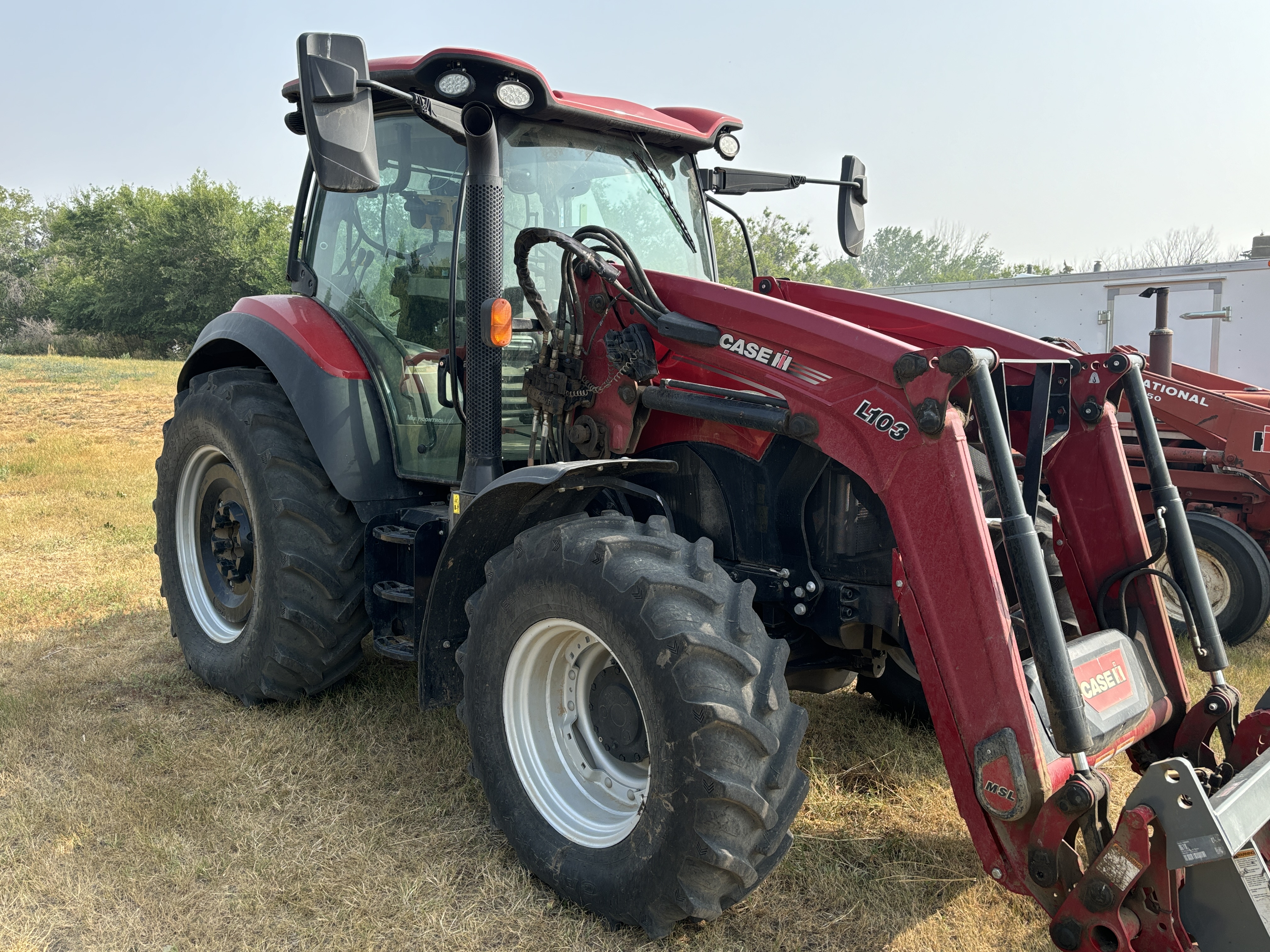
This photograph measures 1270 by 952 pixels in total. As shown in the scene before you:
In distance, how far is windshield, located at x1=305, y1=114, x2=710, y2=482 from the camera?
3.55 meters

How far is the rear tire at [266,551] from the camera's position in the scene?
151 inches

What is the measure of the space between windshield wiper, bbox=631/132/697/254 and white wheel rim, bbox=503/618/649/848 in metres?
1.91

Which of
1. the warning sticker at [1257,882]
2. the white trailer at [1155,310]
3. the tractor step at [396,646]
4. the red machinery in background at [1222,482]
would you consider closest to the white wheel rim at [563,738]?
the tractor step at [396,646]

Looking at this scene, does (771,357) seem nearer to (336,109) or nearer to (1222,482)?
(336,109)

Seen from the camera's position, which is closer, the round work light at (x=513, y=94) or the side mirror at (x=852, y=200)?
the round work light at (x=513, y=94)

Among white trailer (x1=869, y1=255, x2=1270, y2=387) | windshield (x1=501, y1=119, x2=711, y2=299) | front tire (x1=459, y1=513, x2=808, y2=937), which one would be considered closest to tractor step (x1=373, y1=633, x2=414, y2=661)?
front tire (x1=459, y1=513, x2=808, y2=937)

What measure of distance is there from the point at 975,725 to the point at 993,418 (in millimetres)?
749

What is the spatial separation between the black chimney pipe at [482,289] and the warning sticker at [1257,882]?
2.37m

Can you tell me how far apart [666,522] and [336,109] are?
1447 mm

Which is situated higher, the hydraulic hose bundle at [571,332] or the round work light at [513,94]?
the round work light at [513,94]

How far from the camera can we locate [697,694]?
7.81 feet

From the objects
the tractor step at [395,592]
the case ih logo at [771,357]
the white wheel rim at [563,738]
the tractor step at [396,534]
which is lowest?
the white wheel rim at [563,738]

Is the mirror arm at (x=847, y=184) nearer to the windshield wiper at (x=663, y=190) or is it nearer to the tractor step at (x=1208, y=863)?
the windshield wiper at (x=663, y=190)

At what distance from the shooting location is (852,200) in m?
4.19
